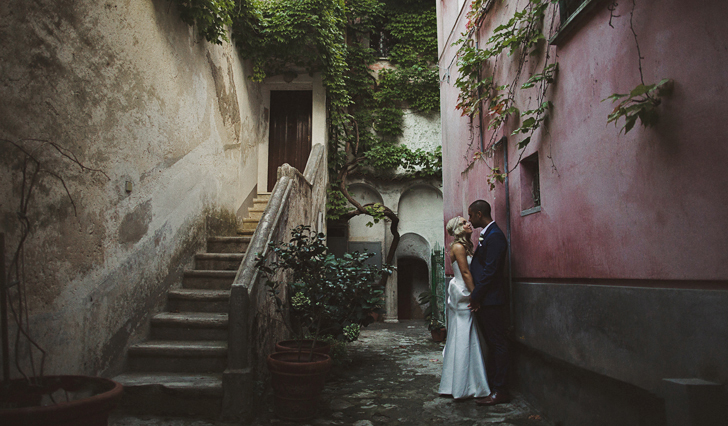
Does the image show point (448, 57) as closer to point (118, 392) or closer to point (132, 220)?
point (132, 220)

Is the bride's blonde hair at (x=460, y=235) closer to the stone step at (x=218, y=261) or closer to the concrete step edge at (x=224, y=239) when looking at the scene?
the stone step at (x=218, y=261)

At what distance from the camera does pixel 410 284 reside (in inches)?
543

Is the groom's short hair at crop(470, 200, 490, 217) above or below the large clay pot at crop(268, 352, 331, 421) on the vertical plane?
above

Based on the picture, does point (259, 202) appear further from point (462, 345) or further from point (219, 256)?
point (462, 345)

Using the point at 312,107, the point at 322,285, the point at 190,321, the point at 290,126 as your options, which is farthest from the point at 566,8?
the point at 290,126

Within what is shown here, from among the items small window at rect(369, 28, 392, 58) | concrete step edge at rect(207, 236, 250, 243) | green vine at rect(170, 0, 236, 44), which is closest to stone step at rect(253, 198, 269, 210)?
concrete step edge at rect(207, 236, 250, 243)

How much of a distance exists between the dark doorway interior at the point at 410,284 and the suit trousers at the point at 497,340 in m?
9.41

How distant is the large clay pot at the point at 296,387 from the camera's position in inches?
148

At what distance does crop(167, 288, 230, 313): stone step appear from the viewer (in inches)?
194

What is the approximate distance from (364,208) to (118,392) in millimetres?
9765

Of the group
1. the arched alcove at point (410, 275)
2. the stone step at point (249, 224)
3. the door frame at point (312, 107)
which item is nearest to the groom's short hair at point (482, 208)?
the stone step at point (249, 224)

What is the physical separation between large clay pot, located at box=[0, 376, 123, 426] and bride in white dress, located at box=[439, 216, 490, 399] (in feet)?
9.98

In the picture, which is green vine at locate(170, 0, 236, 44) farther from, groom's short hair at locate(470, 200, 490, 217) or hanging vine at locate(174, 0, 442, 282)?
hanging vine at locate(174, 0, 442, 282)

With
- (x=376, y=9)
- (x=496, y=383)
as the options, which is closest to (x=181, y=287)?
(x=496, y=383)
